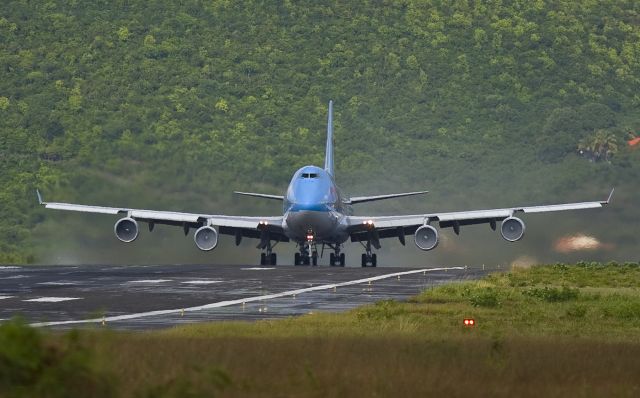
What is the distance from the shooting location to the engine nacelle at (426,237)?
246 feet

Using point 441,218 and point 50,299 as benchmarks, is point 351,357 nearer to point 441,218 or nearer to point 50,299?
point 50,299

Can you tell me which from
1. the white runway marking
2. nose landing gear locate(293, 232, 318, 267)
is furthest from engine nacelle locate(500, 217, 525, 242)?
the white runway marking

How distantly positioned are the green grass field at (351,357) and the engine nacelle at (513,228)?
36.2 meters

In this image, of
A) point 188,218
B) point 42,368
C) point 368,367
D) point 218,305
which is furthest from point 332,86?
point 42,368

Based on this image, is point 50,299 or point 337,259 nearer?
point 50,299

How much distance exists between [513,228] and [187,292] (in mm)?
30541

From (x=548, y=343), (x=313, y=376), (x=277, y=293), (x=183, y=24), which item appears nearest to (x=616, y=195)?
(x=277, y=293)

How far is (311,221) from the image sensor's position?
71750 millimetres

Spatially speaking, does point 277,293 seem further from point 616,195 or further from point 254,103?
point 254,103

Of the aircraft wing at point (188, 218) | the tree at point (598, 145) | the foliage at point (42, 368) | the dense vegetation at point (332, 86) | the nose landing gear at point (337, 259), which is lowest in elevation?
the foliage at point (42, 368)

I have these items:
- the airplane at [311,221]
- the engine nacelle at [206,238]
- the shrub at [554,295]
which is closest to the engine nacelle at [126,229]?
the airplane at [311,221]

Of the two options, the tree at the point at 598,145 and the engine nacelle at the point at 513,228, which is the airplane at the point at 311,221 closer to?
the engine nacelle at the point at 513,228

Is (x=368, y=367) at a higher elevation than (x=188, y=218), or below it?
below

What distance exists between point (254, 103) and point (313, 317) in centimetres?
11974
